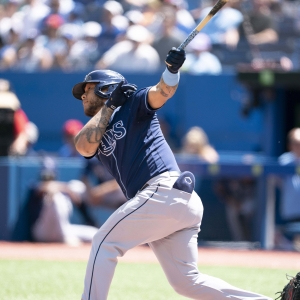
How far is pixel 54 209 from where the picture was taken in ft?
30.1

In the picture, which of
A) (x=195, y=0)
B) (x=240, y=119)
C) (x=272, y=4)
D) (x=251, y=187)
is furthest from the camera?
(x=195, y=0)

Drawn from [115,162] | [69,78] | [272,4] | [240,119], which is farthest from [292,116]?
[115,162]

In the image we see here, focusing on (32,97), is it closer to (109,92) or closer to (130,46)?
(130,46)

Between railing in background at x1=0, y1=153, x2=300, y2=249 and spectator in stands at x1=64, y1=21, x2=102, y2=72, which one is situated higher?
spectator in stands at x1=64, y1=21, x2=102, y2=72

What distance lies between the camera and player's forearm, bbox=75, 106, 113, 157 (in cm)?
414

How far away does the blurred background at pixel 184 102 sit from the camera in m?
9.22

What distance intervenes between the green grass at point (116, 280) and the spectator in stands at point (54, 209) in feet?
5.08

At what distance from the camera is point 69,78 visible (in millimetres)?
11281

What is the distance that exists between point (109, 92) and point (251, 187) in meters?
5.24

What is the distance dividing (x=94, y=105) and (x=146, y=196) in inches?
30.0

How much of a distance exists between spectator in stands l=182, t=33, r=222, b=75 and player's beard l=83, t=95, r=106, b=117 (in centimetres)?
677

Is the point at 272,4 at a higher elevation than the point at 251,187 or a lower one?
higher

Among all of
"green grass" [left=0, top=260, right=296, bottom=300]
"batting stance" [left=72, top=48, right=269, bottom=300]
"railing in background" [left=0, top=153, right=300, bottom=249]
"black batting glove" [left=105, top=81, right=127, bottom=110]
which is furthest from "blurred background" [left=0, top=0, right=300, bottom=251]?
"black batting glove" [left=105, top=81, right=127, bottom=110]

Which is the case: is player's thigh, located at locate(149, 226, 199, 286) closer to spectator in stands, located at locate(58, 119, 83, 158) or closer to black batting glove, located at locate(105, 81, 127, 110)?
black batting glove, located at locate(105, 81, 127, 110)
